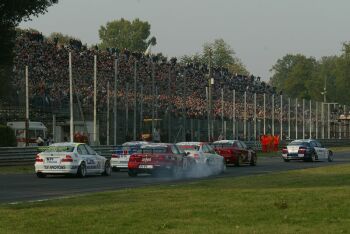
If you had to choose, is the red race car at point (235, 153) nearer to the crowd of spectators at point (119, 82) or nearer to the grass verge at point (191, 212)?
the crowd of spectators at point (119, 82)

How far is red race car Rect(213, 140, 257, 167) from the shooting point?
39.9m

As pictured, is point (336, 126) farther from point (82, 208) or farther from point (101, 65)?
point (82, 208)

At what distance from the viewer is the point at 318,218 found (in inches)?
525

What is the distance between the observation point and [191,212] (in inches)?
563

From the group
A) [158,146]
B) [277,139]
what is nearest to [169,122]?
[277,139]

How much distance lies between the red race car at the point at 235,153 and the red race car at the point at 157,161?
32.7 feet

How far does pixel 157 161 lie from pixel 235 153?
443 inches

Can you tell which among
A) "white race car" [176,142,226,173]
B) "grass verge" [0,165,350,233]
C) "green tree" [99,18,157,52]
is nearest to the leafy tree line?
"green tree" [99,18,157,52]

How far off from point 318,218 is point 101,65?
47.7m

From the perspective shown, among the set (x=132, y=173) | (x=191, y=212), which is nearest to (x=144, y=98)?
(x=132, y=173)

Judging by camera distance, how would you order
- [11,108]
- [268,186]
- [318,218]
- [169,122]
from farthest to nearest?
[169,122], [11,108], [268,186], [318,218]

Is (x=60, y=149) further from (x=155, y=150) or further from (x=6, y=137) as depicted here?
(x=6, y=137)

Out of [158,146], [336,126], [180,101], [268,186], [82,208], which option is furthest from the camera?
[336,126]

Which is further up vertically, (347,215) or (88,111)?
(88,111)
